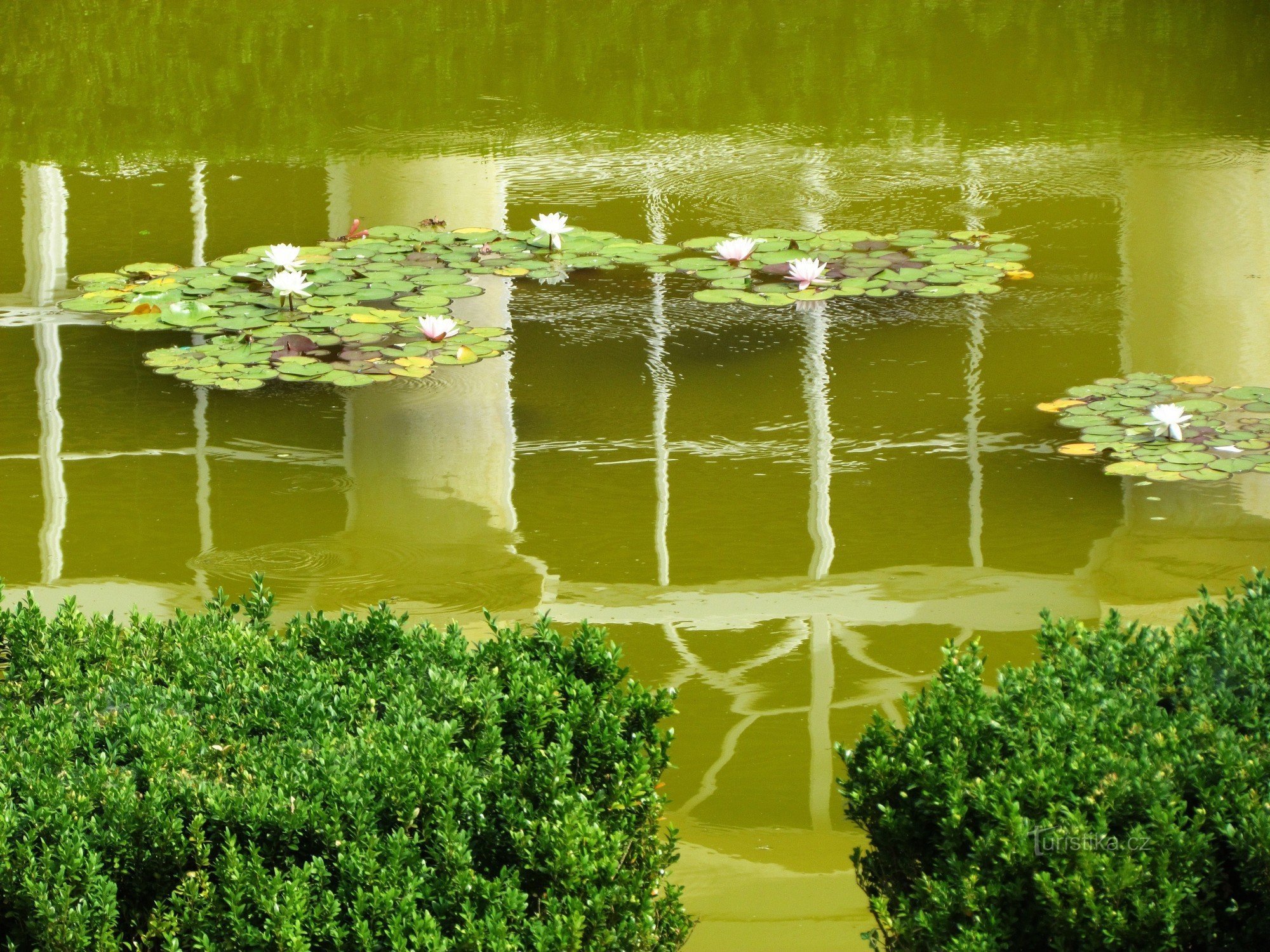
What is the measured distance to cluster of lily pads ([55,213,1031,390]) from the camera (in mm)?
5672

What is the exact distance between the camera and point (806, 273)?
6348 mm

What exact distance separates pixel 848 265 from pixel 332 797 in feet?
16.6

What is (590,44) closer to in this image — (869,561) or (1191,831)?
(869,561)

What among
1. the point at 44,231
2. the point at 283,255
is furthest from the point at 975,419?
the point at 44,231

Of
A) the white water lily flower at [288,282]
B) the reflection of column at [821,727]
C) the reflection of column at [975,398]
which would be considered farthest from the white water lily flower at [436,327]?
the reflection of column at [821,727]

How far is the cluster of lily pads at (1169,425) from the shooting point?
4.54 m

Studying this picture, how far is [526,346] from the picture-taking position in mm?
5844

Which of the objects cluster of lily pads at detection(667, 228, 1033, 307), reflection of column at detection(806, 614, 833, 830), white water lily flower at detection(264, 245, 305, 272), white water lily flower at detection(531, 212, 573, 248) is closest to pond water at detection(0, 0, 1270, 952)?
reflection of column at detection(806, 614, 833, 830)

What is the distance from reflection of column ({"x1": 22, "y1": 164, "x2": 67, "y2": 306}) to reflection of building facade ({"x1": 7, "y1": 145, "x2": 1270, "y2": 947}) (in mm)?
422

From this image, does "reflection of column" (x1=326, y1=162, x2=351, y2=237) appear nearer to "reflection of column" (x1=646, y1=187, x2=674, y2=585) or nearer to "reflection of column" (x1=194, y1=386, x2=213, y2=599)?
"reflection of column" (x1=646, y1=187, x2=674, y2=585)

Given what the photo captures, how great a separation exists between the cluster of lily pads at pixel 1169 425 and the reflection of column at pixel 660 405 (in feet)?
4.26

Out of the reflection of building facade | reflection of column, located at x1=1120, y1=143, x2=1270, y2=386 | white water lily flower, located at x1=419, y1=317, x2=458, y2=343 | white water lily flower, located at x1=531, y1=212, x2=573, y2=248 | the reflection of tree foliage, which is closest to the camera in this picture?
the reflection of building facade

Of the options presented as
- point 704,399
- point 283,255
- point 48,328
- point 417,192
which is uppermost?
point 417,192

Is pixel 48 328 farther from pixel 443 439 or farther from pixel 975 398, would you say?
pixel 975 398
